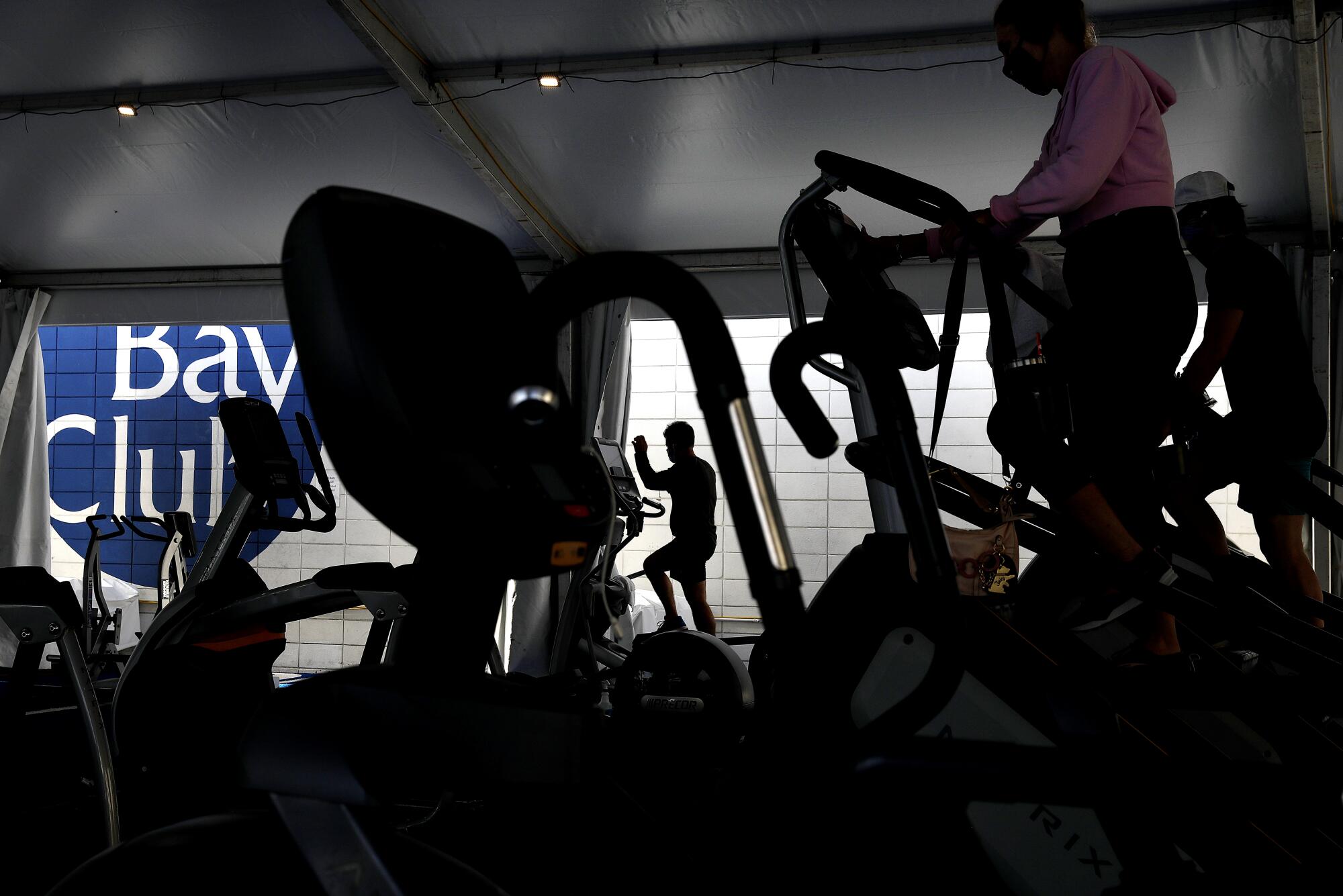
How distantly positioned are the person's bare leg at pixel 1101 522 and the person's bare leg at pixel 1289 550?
3.61ft

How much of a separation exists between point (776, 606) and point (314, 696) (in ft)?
1.20

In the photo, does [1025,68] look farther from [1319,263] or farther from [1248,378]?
[1319,263]

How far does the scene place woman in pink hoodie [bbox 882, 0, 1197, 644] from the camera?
1.58 m

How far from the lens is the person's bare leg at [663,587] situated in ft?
17.1

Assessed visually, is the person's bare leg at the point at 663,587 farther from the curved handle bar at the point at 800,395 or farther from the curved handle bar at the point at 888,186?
the curved handle bar at the point at 800,395

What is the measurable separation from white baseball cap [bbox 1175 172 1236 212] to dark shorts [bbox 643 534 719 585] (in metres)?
3.24

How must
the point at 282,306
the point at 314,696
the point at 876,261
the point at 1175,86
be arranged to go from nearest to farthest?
the point at 314,696 < the point at 876,261 < the point at 1175,86 < the point at 282,306

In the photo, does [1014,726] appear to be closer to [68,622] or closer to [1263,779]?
[1263,779]

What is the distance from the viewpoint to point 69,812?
243 cm

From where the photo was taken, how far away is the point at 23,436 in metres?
6.09

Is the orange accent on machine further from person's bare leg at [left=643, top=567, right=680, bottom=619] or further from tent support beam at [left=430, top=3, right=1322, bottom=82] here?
person's bare leg at [left=643, top=567, right=680, bottom=619]

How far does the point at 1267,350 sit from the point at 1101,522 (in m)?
1.20

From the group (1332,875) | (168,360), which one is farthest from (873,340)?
(168,360)

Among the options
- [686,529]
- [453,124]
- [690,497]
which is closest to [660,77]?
[453,124]
